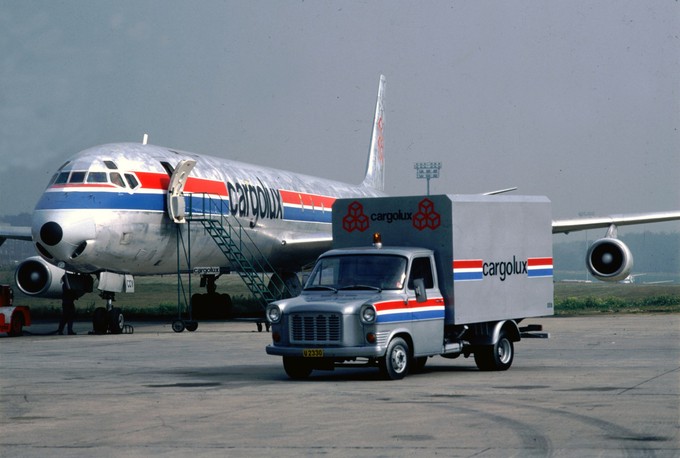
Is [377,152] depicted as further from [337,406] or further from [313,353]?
[337,406]

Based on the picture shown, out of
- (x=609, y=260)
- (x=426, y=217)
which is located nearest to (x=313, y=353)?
(x=426, y=217)

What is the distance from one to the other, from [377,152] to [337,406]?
42.6 meters

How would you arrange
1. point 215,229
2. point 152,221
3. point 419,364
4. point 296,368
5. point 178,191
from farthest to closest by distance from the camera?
1. point 215,229
2. point 178,191
3. point 152,221
4. point 419,364
5. point 296,368

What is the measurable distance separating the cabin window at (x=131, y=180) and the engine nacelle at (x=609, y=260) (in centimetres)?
1432

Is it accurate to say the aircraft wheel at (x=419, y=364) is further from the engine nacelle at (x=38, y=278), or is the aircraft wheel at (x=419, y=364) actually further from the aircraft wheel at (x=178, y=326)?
the engine nacelle at (x=38, y=278)

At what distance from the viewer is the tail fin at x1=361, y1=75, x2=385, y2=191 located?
53594 millimetres

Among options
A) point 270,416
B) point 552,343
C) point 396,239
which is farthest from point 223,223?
point 270,416

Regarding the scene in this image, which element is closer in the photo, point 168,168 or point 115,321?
point 115,321

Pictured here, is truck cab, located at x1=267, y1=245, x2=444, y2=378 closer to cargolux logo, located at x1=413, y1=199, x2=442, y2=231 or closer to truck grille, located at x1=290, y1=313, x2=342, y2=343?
truck grille, located at x1=290, y1=313, x2=342, y2=343

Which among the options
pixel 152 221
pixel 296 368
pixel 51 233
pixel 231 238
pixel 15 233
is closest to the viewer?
pixel 296 368

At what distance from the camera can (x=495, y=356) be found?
681 inches

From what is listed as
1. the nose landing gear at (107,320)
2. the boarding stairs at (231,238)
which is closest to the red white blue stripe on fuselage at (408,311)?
the nose landing gear at (107,320)

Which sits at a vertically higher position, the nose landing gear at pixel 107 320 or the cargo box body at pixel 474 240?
the cargo box body at pixel 474 240

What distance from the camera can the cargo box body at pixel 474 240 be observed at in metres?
16.8
